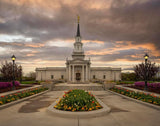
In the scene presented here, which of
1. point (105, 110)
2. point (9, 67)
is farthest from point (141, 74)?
point (9, 67)

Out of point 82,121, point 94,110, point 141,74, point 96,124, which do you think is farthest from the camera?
point 141,74

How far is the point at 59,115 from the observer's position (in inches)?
329

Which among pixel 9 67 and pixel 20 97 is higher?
pixel 9 67

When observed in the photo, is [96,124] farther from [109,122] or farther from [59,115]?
[59,115]

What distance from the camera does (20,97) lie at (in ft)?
46.8

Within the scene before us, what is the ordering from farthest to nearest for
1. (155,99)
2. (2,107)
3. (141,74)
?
(141,74), (155,99), (2,107)

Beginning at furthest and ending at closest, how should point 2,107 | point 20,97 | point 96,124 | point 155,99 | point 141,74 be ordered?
point 141,74, point 20,97, point 155,99, point 2,107, point 96,124

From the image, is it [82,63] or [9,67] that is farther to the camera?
[82,63]

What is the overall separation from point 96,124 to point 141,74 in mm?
36945

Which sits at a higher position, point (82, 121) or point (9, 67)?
point (9, 67)

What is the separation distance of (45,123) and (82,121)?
83.8 inches

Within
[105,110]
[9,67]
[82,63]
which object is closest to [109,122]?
[105,110]

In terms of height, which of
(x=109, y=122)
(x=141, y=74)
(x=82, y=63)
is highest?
(x=82, y=63)

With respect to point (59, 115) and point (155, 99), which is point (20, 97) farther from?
point (155, 99)
